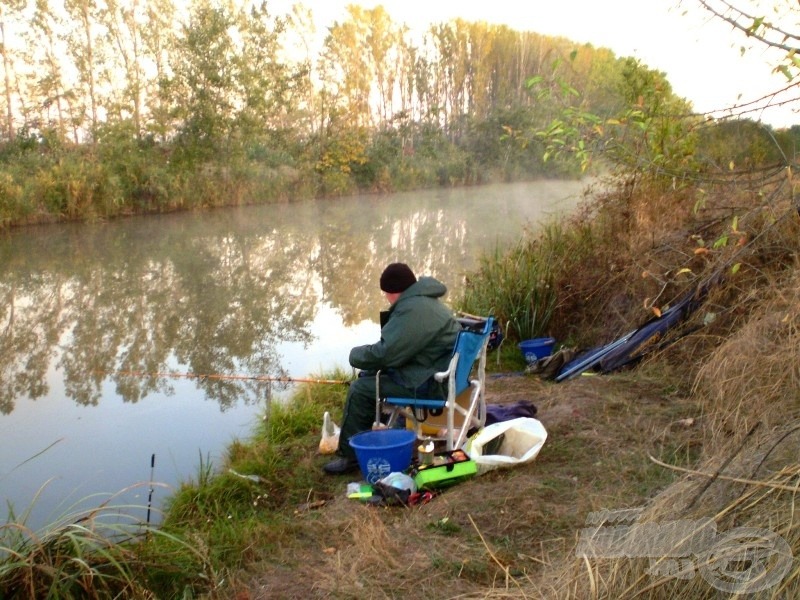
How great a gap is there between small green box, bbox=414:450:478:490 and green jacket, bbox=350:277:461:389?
50 cm

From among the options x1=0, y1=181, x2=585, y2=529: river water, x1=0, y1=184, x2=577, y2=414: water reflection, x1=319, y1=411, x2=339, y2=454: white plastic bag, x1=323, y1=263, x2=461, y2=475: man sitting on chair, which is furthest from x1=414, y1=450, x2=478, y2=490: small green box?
x1=0, y1=184, x2=577, y2=414: water reflection

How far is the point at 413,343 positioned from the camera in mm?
3920

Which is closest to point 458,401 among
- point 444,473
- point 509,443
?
point 509,443

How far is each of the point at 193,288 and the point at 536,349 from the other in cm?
606

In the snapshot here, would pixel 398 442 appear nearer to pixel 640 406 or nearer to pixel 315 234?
pixel 640 406

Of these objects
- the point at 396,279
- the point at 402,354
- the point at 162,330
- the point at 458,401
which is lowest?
the point at 162,330

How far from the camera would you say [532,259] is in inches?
255

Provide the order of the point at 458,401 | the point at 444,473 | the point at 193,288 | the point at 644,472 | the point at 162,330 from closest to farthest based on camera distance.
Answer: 1. the point at 644,472
2. the point at 444,473
3. the point at 458,401
4. the point at 162,330
5. the point at 193,288

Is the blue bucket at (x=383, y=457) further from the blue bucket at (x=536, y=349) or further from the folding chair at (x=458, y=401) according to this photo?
the blue bucket at (x=536, y=349)

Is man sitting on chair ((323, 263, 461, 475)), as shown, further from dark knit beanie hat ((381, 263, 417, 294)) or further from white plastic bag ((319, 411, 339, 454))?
white plastic bag ((319, 411, 339, 454))

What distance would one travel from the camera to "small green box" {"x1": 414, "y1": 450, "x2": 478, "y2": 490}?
3.54 metres

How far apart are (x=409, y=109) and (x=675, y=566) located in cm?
3230

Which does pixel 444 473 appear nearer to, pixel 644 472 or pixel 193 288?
pixel 644 472

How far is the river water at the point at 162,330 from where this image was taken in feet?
15.8
